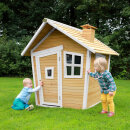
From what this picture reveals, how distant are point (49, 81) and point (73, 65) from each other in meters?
1.11

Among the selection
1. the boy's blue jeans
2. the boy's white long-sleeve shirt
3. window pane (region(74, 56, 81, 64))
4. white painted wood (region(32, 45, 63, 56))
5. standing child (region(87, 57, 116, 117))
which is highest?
white painted wood (region(32, 45, 63, 56))

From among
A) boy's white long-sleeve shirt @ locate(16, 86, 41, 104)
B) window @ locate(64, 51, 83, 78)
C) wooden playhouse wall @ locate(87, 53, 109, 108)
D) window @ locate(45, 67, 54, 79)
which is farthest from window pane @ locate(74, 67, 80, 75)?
boy's white long-sleeve shirt @ locate(16, 86, 41, 104)

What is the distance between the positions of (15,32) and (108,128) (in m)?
20.7

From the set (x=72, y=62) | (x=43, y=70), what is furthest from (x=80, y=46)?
(x=43, y=70)

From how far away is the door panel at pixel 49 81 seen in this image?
6.14 m

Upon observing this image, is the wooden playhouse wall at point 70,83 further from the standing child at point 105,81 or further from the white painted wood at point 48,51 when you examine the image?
the standing child at point 105,81

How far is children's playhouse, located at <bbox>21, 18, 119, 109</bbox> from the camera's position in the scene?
5719 mm

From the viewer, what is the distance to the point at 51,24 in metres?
5.71

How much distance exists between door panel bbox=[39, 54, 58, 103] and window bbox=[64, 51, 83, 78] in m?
0.42

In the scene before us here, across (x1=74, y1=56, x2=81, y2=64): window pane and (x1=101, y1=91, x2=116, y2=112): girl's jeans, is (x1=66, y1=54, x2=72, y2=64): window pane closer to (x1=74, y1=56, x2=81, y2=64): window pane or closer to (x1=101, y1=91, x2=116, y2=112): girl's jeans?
(x1=74, y1=56, x2=81, y2=64): window pane

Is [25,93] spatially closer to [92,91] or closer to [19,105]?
[19,105]

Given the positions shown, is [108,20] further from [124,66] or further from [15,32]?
[15,32]

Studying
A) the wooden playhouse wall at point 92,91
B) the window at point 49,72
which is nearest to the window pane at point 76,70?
the wooden playhouse wall at point 92,91

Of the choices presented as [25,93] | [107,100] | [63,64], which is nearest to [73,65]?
[63,64]
